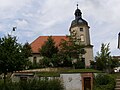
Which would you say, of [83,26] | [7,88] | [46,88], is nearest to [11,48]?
[7,88]

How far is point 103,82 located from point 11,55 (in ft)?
39.2

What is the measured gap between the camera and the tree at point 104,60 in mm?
55544

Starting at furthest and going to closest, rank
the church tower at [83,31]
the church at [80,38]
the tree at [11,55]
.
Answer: the church tower at [83,31], the church at [80,38], the tree at [11,55]

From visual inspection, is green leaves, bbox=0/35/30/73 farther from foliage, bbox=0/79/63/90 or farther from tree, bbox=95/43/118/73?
tree, bbox=95/43/118/73

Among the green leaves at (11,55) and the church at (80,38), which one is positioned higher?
the church at (80,38)

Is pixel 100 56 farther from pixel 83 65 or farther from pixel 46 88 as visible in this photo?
pixel 46 88

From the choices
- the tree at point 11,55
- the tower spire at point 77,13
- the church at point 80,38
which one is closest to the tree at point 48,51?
the church at point 80,38

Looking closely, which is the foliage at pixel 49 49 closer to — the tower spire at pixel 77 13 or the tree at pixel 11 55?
the tower spire at pixel 77 13

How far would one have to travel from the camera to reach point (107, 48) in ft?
189

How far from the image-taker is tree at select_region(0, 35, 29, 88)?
2773cm

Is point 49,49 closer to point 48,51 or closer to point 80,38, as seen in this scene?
point 48,51

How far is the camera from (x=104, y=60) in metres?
56.0

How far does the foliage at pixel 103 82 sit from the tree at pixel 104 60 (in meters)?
20.0

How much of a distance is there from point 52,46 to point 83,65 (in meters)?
7.56
